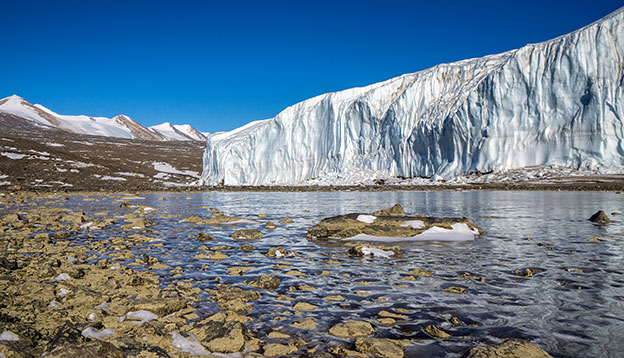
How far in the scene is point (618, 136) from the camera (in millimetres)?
26016

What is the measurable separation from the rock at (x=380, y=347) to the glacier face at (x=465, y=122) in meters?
29.9

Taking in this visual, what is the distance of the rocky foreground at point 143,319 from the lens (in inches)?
109

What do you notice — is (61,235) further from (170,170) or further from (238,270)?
(170,170)

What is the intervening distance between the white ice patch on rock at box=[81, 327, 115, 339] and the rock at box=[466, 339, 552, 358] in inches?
106

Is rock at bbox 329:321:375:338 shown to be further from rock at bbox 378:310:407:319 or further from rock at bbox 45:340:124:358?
rock at bbox 45:340:124:358

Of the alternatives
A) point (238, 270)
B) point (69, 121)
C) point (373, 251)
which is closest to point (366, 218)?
point (373, 251)

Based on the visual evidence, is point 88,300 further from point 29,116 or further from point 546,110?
point 29,116

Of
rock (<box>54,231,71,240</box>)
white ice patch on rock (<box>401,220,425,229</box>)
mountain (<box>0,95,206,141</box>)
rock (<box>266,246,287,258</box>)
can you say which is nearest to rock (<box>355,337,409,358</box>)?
rock (<box>266,246,287,258</box>)

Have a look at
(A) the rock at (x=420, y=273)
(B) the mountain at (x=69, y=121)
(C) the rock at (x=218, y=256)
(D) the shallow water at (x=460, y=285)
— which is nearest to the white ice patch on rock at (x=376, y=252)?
(D) the shallow water at (x=460, y=285)

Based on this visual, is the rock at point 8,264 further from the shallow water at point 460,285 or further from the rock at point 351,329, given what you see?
the rock at point 351,329

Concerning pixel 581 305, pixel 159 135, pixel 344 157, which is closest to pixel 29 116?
pixel 159 135

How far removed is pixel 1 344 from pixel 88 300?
1.21 meters

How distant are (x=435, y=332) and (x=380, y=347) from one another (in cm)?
54

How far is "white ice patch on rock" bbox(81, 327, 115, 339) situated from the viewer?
304 cm
